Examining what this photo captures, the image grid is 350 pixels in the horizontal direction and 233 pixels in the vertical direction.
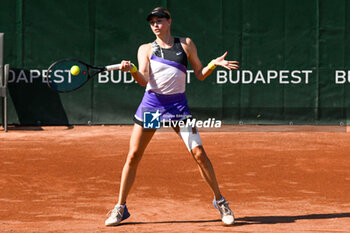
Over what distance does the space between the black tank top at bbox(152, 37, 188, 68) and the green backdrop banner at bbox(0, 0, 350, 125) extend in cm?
666

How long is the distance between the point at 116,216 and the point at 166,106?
93 cm

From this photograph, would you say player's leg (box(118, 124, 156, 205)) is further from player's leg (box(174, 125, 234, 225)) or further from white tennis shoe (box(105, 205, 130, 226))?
Answer: player's leg (box(174, 125, 234, 225))

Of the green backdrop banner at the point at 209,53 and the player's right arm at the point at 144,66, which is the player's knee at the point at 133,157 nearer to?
the player's right arm at the point at 144,66

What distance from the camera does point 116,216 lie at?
488 cm

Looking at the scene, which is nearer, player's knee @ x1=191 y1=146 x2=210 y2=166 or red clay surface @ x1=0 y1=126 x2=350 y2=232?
player's knee @ x1=191 y1=146 x2=210 y2=166

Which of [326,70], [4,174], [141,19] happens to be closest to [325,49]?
[326,70]

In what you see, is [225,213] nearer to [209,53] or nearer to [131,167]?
[131,167]

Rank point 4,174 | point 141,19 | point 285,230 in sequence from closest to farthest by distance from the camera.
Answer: point 285,230
point 4,174
point 141,19

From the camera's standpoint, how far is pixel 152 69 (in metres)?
4.97

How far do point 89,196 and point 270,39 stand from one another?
6.63m

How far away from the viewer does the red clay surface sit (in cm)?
499

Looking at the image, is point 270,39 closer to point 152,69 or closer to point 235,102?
point 235,102

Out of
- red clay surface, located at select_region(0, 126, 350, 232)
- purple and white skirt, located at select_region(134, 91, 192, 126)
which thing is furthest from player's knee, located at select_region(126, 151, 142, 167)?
red clay surface, located at select_region(0, 126, 350, 232)

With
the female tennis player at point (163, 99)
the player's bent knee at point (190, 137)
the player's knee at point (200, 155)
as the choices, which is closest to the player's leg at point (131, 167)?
the female tennis player at point (163, 99)
